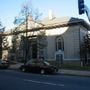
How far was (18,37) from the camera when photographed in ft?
165

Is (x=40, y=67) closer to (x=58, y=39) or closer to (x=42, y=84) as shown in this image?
(x=42, y=84)

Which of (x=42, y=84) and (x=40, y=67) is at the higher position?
(x=40, y=67)

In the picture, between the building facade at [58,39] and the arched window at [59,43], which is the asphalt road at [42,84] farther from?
the arched window at [59,43]

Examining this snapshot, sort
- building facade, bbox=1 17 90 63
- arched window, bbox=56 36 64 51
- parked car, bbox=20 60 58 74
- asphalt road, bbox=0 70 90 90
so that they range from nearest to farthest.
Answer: asphalt road, bbox=0 70 90 90
parked car, bbox=20 60 58 74
building facade, bbox=1 17 90 63
arched window, bbox=56 36 64 51

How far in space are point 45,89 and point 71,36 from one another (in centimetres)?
4081

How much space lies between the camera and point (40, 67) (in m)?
31.5

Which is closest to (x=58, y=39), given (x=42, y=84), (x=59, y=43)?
(x=59, y=43)

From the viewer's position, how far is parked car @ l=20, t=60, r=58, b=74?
30844 mm

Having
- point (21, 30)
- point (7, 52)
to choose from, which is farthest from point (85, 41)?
point (7, 52)

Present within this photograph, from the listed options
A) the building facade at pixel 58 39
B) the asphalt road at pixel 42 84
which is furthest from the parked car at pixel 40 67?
the building facade at pixel 58 39

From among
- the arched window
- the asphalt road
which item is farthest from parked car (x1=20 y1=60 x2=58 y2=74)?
the arched window

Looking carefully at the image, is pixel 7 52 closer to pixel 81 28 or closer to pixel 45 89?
pixel 81 28

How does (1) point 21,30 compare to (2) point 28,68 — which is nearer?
(2) point 28,68

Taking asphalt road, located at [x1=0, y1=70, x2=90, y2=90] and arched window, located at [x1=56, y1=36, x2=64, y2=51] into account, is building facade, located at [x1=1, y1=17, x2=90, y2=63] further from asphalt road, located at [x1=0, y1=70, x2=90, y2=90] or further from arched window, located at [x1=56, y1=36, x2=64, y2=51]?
asphalt road, located at [x1=0, y1=70, x2=90, y2=90]
